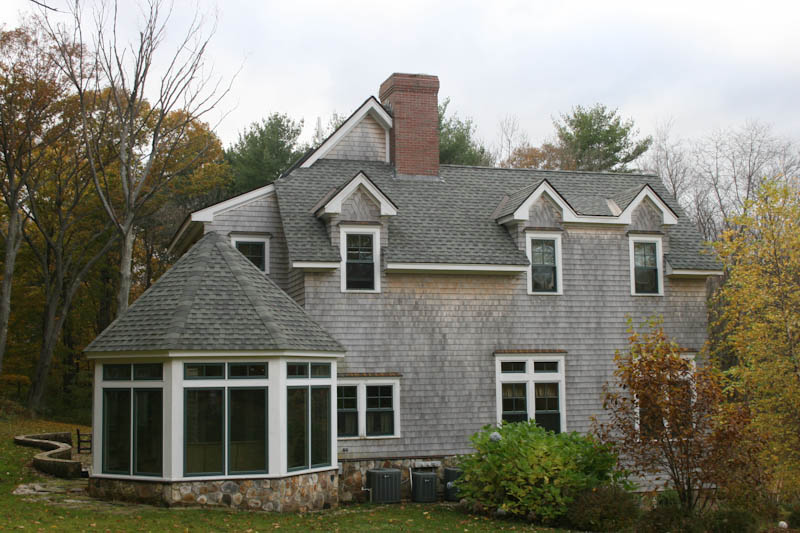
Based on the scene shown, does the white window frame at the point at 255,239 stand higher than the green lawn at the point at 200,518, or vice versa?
the white window frame at the point at 255,239

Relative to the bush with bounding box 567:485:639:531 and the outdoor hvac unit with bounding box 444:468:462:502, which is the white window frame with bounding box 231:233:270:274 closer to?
the outdoor hvac unit with bounding box 444:468:462:502

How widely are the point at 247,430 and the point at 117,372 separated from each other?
264cm

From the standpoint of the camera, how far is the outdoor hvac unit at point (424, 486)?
17047mm

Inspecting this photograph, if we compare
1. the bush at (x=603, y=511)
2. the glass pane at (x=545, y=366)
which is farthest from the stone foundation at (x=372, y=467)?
the bush at (x=603, y=511)

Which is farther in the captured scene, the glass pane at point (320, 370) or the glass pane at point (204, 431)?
the glass pane at point (320, 370)

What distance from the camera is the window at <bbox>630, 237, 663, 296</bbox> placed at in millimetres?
19469

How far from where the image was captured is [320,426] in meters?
15.2

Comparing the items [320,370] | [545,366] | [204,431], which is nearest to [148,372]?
[204,431]

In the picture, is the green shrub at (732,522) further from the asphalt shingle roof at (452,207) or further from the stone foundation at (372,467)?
the asphalt shingle roof at (452,207)

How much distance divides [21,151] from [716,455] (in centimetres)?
2381

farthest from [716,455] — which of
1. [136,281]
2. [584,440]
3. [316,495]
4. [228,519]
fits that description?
[136,281]

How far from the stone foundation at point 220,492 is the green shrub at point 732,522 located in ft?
22.6

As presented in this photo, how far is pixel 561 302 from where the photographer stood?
18.9 metres

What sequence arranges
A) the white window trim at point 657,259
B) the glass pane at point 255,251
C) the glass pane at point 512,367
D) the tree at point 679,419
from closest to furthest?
the tree at point 679,419 → the glass pane at point 255,251 → the glass pane at point 512,367 → the white window trim at point 657,259
